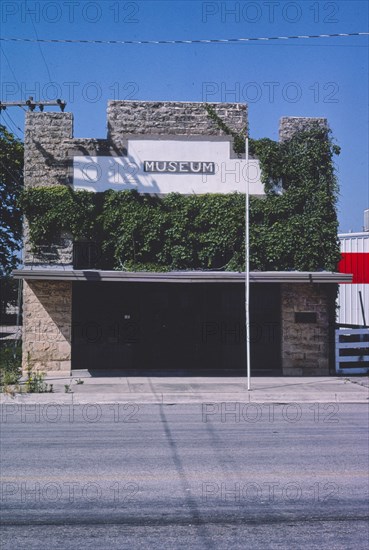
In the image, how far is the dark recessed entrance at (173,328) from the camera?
1830 centimetres

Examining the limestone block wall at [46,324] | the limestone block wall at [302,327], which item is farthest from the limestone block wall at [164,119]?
the limestone block wall at [302,327]

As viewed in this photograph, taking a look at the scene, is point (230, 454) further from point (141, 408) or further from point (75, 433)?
point (141, 408)

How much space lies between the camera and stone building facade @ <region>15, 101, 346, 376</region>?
17.6 meters

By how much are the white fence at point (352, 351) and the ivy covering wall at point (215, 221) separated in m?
1.97

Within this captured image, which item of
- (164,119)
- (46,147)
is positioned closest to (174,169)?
(164,119)

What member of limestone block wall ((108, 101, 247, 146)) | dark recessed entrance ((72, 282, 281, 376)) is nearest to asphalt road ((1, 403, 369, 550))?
dark recessed entrance ((72, 282, 281, 376))

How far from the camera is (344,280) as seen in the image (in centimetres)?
1653

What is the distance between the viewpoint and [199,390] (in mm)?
15555

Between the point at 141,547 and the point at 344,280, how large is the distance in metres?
12.1

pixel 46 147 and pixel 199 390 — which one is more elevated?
pixel 46 147

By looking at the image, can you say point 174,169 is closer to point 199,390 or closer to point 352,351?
point 199,390

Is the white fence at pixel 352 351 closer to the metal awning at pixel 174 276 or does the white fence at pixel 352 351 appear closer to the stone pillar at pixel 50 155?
the metal awning at pixel 174 276

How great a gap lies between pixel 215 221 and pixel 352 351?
5495 mm

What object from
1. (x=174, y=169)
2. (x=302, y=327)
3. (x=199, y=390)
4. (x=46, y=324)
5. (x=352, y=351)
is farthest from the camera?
(x=352, y=351)
